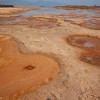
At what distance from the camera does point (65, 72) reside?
6695 millimetres

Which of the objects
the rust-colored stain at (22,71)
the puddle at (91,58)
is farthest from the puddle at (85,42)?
the rust-colored stain at (22,71)

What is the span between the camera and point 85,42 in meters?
11.2

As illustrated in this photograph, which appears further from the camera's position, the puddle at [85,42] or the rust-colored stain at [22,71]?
the puddle at [85,42]

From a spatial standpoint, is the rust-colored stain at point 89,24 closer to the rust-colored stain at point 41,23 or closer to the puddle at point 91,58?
the rust-colored stain at point 41,23

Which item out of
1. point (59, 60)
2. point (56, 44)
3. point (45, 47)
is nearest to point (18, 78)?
point (59, 60)

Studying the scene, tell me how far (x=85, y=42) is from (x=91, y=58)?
294 centimetres

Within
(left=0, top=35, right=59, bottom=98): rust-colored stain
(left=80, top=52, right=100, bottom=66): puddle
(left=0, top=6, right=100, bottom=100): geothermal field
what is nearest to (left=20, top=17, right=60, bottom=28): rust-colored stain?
(left=0, top=6, right=100, bottom=100): geothermal field

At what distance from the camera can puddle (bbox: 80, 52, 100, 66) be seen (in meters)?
7.95

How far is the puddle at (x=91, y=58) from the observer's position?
795 cm

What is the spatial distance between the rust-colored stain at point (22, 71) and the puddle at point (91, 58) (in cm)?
158

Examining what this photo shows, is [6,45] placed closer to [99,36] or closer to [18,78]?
[18,78]

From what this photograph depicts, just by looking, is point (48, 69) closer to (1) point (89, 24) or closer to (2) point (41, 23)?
(2) point (41, 23)

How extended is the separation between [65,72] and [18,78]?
5.90ft

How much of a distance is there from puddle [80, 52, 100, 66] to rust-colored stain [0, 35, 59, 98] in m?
1.58
